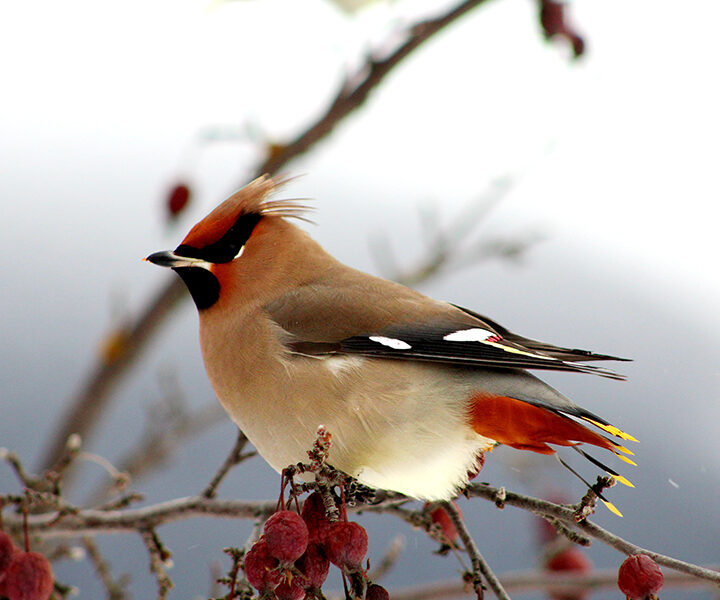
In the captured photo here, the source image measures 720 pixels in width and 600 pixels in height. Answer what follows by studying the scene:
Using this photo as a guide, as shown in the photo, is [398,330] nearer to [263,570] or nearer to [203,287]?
[203,287]

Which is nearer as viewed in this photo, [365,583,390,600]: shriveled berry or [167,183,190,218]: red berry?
[365,583,390,600]: shriveled berry

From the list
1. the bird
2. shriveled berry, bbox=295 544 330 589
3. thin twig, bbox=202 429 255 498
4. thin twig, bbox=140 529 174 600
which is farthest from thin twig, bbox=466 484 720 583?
thin twig, bbox=140 529 174 600

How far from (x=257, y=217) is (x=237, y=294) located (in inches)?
6.4

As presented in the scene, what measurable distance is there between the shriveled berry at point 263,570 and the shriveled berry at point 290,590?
0.02 m

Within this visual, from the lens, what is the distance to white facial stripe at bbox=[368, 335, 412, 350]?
159 centimetres

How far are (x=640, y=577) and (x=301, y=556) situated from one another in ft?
1.49

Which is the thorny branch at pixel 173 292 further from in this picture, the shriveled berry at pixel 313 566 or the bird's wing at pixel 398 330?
the shriveled berry at pixel 313 566

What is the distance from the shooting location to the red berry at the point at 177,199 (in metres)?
2.62

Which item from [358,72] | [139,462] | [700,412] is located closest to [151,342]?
[139,462]

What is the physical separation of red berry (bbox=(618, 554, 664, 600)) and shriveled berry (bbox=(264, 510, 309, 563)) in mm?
423

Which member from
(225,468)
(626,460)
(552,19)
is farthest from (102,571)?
(552,19)

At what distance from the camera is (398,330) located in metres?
1.63

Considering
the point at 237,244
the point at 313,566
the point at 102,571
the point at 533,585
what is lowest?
the point at 533,585

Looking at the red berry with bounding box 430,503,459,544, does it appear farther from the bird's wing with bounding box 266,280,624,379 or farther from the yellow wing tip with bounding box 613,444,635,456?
the yellow wing tip with bounding box 613,444,635,456
